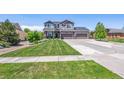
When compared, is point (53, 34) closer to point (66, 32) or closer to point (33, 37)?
point (33, 37)

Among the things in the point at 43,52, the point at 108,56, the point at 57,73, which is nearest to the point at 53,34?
the point at 43,52

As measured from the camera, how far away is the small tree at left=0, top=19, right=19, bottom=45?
106 feet

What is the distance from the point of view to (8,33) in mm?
32625

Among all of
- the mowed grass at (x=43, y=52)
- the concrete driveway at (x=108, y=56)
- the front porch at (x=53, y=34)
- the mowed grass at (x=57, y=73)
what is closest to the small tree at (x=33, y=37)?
the front porch at (x=53, y=34)

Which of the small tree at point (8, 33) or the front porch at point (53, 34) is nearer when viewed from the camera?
the small tree at point (8, 33)

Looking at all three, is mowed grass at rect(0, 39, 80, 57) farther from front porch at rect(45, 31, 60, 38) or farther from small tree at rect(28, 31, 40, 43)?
small tree at rect(28, 31, 40, 43)

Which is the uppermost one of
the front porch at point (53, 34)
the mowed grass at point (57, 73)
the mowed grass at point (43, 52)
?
the front porch at point (53, 34)

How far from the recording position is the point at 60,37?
3966 cm

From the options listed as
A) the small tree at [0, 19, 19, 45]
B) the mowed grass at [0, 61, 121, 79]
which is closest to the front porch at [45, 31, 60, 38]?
the small tree at [0, 19, 19, 45]

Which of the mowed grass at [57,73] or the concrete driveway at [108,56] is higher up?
the mowed grass at [57,73]

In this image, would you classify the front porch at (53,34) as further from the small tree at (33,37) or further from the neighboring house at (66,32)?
the small tree at (33,37)

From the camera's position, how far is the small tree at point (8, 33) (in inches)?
1275
